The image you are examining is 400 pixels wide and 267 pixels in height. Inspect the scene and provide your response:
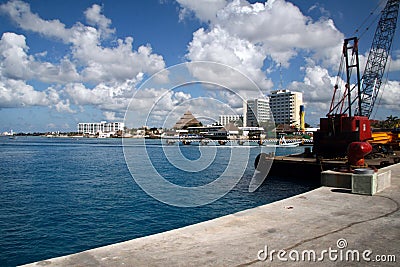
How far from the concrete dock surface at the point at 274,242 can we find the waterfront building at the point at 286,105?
17980cm

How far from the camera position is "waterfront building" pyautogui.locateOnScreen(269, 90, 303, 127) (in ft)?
611

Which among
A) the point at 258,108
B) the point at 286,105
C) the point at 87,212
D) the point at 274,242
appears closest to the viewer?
the point at 274,242

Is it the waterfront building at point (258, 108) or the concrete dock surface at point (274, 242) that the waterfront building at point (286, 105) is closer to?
the waterfront building at point (258, 108)

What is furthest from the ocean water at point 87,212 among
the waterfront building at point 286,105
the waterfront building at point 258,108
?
the waterfront building at point 286,105

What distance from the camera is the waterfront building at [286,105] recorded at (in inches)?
7338

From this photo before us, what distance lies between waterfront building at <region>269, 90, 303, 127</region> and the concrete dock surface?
590 feet

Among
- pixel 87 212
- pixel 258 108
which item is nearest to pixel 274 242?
pixel 87 212

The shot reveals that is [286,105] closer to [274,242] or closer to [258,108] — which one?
[258,108]

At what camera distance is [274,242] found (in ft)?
24.8

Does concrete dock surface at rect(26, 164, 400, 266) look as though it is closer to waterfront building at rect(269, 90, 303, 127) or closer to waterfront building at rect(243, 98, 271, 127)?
waterfront building at rect(243, 98, 271, 127)

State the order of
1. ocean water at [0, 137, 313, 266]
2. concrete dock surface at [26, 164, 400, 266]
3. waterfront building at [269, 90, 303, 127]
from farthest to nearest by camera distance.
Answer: waterfront building at [269, 90, 303, 127], ocean water at [0, 137, 313, 266], concrete dock surface at [26, 164, 400, 266]

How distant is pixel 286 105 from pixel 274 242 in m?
191

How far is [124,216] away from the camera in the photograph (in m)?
17.9

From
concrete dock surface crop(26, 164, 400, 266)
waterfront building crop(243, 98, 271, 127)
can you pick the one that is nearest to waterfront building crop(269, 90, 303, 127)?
waterfront building crop(243, 98, 271, 127)
